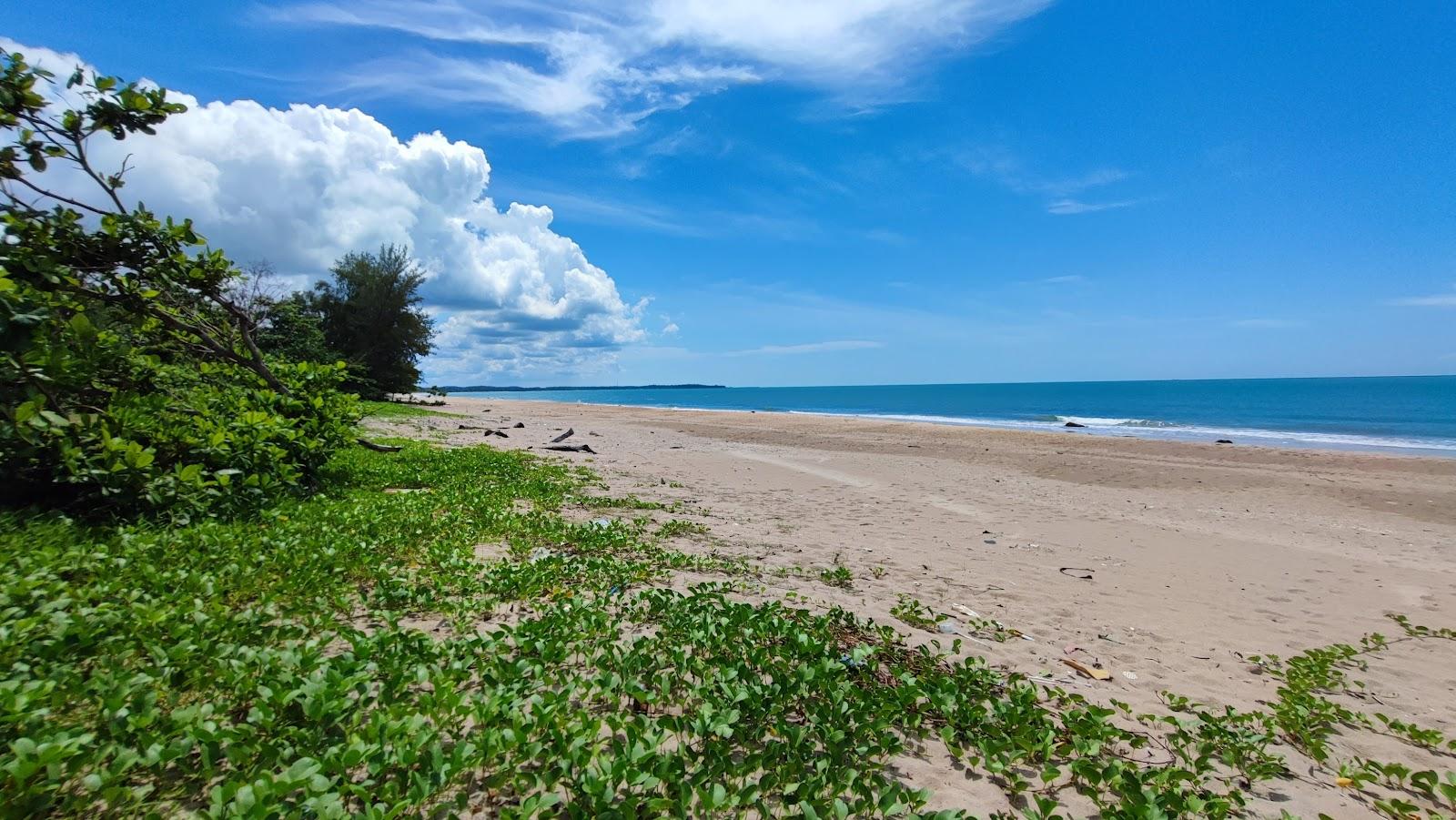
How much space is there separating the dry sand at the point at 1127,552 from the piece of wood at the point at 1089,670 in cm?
9

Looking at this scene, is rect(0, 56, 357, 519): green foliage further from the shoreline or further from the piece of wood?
the shoreline

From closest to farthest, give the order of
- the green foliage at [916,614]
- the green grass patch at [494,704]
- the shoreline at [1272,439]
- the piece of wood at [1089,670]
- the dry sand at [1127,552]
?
1. the green grass patch at [494,704]
2. the piece of wood at [1089,670]
3. the dry sand at [1127,552]
4. the green foliage at [916,614]
5. the shoreline at [1272,439]

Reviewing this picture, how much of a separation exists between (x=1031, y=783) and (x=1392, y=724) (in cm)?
279

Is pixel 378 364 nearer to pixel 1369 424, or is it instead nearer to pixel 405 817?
pixel 405 817

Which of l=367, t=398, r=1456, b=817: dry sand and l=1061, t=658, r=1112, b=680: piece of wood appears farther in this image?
l=367, t=398, r=1456, b=817: dry sand

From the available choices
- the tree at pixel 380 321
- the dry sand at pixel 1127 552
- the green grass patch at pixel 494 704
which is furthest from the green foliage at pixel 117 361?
the tree at pixel 380 321

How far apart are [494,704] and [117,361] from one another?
607cm

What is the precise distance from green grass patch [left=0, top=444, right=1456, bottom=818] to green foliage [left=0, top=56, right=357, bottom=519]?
1.99ft

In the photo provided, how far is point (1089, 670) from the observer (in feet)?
15.3

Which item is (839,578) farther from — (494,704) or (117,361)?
(117,361)

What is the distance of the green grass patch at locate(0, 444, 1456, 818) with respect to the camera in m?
2.44

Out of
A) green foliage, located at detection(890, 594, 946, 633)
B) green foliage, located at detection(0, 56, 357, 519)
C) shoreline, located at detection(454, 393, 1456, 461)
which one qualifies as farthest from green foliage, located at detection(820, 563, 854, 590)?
shoreline, located at detection(454, 393, 1456, 461)

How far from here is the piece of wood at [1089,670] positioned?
4559 millimetres

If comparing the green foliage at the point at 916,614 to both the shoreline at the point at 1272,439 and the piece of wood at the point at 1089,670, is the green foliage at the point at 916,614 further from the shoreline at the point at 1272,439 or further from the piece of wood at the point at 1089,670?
the shoreline at the point at 1272,439
